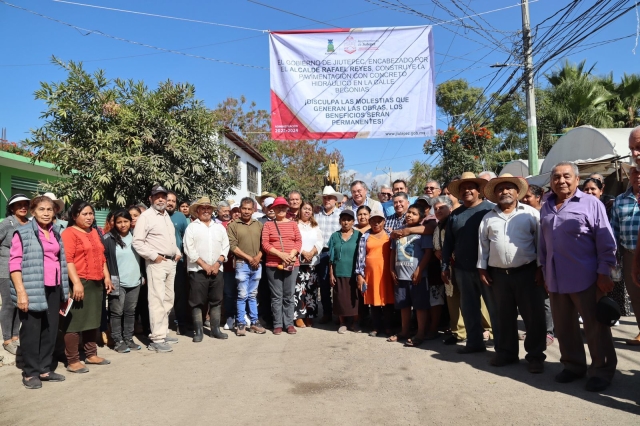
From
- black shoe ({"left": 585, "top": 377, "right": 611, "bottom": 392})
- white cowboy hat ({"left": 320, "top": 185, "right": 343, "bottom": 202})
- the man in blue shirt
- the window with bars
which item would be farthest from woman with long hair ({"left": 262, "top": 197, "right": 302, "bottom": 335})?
the window with bars

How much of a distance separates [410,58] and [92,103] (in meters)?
6.19

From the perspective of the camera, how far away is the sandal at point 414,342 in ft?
19.5

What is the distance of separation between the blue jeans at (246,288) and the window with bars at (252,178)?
806 inches

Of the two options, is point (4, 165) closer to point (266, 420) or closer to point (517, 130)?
point (266, 420)

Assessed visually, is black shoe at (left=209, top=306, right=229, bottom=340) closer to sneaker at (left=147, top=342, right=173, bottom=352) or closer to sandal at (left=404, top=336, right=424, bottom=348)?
sneaker at (left=147, top=342, right=173, bottom=352)

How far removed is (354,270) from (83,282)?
3.49 meters

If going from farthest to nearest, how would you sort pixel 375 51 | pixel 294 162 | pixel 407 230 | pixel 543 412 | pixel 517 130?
1. pixel 294 162
2. pixel 517 130
3. pixel 375 51
4. pixel 407 230
5. pixel 543 412

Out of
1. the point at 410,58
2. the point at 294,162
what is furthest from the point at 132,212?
the point at 294,162

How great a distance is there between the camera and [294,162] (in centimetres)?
3981

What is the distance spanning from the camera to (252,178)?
93.9 feet

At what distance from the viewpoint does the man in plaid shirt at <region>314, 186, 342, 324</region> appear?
25.0 feet

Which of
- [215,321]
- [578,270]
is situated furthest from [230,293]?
[578,270]

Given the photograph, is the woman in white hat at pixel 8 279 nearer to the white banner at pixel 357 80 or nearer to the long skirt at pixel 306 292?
the long skirt at pixel 306 292

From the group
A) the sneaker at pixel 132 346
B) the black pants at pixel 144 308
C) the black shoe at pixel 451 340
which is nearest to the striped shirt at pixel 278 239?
the black pants at pixel 144 308
